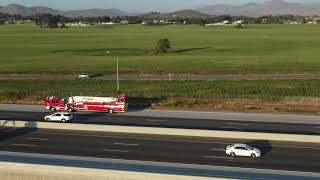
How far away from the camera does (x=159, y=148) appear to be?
27891 millimetres

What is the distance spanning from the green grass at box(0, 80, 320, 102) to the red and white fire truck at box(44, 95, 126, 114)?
6672 mm

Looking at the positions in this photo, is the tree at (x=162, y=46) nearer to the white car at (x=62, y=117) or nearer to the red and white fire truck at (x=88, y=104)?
the red and white fire truck at (x=88, y=104)

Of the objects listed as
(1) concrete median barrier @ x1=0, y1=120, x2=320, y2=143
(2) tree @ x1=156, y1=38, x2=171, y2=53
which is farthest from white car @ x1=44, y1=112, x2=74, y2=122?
(2) tree @ x1=156, y1=38, x2=171, y2=53

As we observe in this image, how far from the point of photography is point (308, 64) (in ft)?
262

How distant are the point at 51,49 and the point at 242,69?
52581 millimetres

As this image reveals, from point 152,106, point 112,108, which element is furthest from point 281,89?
point 112,108

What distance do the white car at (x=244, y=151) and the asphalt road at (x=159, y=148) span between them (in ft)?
0.80

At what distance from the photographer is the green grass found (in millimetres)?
49250

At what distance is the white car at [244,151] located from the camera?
26078 mm

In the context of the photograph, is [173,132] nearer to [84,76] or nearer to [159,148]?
[159,148]

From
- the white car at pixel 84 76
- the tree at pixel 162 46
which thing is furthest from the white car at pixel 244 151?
the tree at pixel 162 46

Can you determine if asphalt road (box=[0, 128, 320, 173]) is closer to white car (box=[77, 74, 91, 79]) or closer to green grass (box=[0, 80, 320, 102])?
green grass (box=[0, 80, 320, 102])

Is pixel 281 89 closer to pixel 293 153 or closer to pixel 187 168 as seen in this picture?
pixel 293 153

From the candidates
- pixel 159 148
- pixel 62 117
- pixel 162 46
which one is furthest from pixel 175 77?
pixel 159 148
